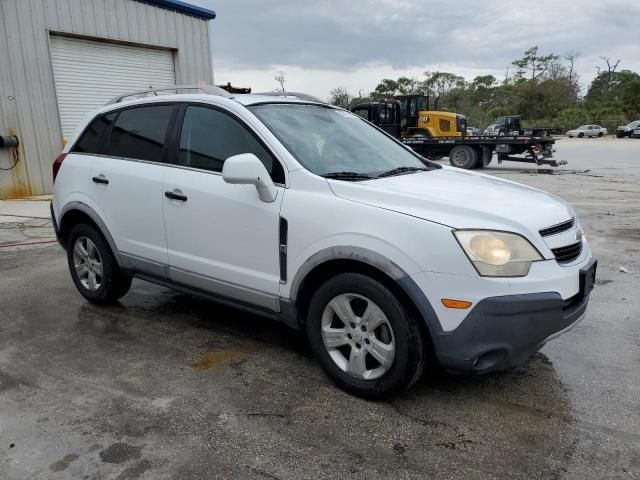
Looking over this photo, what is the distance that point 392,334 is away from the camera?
115 inches

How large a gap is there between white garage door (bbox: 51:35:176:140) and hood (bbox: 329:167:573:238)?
11508 millimetres

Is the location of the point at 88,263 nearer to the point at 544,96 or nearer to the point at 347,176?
the point at 347,176

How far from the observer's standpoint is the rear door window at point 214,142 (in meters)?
3.50

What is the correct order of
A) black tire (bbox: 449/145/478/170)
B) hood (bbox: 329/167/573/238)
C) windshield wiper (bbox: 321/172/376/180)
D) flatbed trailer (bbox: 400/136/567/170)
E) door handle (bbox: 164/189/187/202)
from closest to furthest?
hood (bbox: 329/167/573/238), windshield wiper (bbox: 321/172/376/180), door handle (bbox: 164/189/187/202), flatbed trailer (bbox: 400/136/567/170), black tire (bbox: 449/145/478/170)

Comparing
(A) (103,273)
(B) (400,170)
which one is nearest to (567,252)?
(B) (400,170)

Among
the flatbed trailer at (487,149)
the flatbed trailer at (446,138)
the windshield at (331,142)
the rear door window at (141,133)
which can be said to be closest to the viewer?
the windshield at (331,142)

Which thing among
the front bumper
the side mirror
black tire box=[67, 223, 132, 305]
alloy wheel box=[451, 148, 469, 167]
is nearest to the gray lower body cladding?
the front bumper

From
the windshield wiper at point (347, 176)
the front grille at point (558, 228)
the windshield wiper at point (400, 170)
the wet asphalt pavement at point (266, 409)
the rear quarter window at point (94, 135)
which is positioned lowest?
the wet asphalt pavement at point (266, 409)

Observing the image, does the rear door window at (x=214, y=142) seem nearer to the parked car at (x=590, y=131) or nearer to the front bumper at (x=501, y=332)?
the front bumper at (x=501, y=332)

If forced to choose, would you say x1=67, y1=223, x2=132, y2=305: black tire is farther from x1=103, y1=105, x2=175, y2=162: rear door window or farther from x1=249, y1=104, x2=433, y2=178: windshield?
x1=249, y1=104, x2=433, y2=178: windshield

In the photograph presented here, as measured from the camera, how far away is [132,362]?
3.70m

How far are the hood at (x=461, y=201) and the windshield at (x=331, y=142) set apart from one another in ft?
0.95

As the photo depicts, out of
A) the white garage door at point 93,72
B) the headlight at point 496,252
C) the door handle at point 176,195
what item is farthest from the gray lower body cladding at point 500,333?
the white garage door at point 93,72

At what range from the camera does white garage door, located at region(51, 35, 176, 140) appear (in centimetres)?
1242
